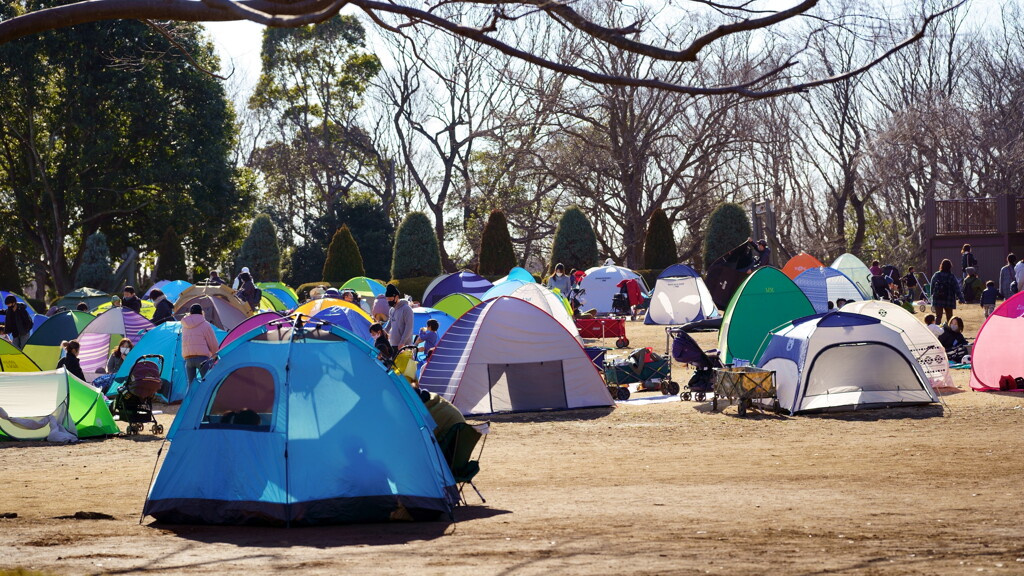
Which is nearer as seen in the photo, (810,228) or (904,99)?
(904,99)

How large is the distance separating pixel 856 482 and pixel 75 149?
114 ft

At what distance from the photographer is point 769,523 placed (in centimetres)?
760

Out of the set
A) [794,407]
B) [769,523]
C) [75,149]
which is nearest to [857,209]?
[75,149]

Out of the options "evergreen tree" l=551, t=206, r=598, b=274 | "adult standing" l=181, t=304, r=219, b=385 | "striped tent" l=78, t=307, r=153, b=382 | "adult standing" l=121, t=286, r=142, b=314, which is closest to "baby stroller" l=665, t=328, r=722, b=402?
"adult standing" l=181, t=304, r=219, b=385

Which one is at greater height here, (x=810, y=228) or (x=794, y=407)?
(x=810, y=228)

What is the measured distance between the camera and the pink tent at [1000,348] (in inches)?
625

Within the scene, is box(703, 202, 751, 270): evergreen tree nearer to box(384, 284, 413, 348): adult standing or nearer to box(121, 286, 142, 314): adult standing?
box(121, 286, 142, 314): adult standing

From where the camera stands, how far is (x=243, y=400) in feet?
28.5

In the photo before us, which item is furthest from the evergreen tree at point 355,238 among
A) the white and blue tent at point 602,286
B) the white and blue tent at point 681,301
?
the white and blue tent at point 681,301

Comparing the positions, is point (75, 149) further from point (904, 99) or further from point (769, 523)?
point (769, 523)

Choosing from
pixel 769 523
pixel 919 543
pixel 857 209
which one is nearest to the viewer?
pixel 919 543

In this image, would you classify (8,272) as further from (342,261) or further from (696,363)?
(696,363)

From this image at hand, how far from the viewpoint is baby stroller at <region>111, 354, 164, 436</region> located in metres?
14.0

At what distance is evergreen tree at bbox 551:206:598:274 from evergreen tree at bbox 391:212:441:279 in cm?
417
